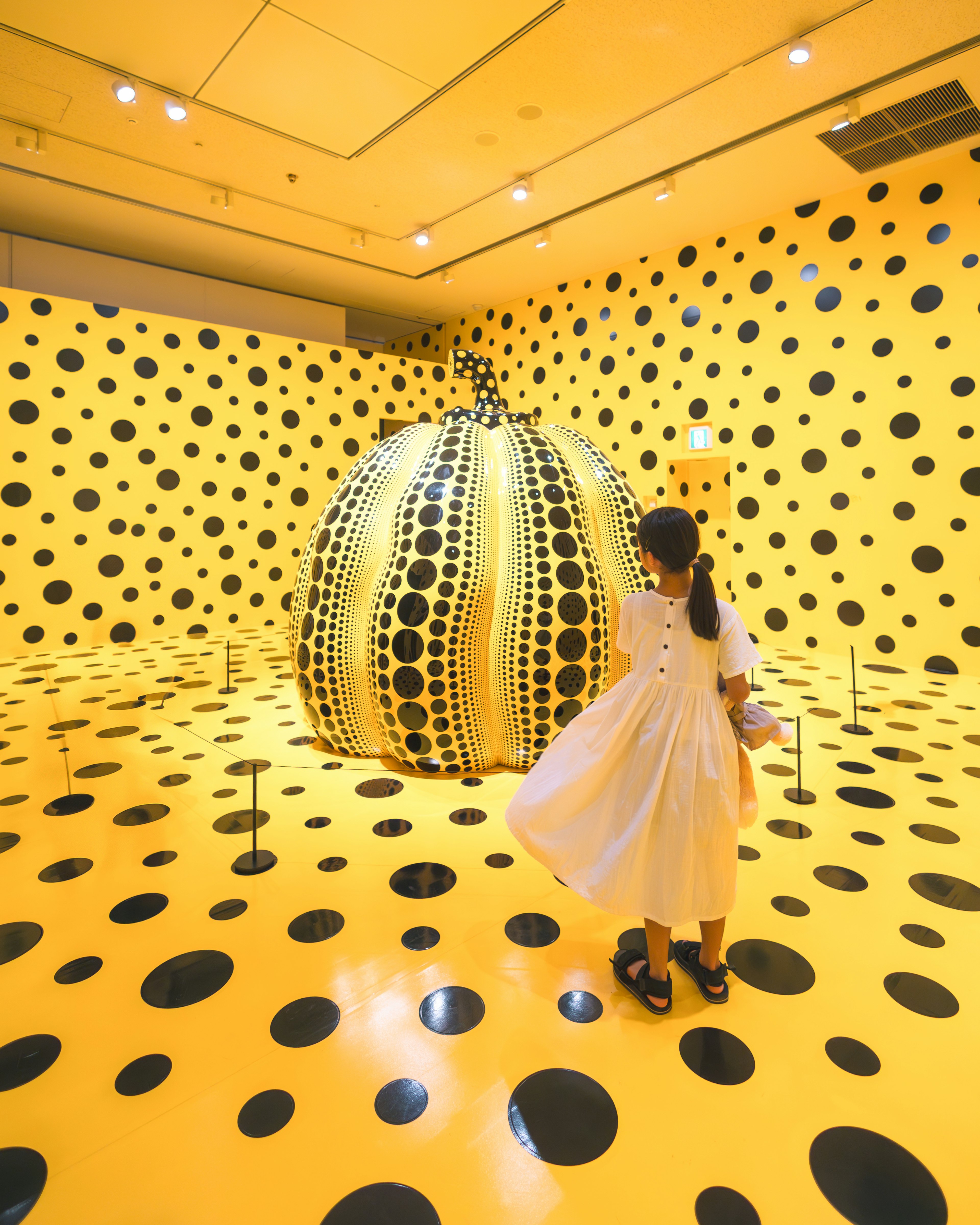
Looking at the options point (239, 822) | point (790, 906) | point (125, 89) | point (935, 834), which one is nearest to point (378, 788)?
point (239, 822)

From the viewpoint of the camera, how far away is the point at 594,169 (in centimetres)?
454

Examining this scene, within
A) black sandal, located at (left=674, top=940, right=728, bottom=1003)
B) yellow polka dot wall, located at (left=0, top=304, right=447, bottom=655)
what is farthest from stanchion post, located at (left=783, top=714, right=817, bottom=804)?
yellow polka dot wall, located at (left=0, top=304, right=447, bottom=655)

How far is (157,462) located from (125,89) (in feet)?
9.39

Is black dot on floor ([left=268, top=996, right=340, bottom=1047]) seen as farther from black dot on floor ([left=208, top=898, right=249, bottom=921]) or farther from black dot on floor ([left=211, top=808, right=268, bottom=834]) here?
black dot on floor ([left=211, top=808, right=268, bottom=834])

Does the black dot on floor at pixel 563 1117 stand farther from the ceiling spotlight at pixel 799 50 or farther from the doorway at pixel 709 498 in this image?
the doorway at pixel 709 498

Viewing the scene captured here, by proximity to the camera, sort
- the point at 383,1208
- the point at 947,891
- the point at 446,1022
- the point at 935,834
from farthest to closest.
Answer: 1. the point at 935,834
2. the point at 947,891
3. the point at 446,1022
4. the point at 383,1208

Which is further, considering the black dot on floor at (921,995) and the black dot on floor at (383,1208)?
the black dot on floor at (921,995)

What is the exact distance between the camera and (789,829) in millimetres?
2154

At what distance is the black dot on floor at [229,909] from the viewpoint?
5.49 feet

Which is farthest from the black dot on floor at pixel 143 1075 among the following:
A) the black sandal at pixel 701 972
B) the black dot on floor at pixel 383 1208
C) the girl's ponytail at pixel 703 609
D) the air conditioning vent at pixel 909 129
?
the air conditioning vent at pixel 909 129

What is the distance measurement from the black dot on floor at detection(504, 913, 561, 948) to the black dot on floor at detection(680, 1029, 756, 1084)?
1.29 feet

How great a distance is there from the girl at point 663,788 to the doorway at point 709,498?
16.2 ft

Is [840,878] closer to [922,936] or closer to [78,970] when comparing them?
[922,936]

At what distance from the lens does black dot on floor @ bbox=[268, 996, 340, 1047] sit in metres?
1.27
